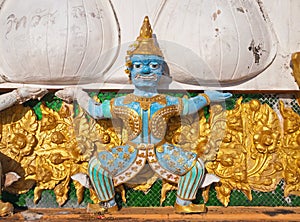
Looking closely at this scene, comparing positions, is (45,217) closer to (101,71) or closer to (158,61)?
(101,71)

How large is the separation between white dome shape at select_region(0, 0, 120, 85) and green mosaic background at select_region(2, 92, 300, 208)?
0.46ft

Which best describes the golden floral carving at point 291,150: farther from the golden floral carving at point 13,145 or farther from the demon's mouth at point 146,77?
the golden floral carving at point 13,145

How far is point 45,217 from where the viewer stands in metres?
2.53

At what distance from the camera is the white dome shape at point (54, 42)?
2.55 metres

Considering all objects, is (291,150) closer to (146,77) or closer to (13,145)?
(146,77)

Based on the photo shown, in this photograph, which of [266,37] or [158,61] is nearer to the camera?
[158,61]

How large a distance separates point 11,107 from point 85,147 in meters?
0.45

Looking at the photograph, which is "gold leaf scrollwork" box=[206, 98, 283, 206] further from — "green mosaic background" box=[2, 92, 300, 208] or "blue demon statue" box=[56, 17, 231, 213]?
"blue demon statue" box=[56, 17, 231, 213]

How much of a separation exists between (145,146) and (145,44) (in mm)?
509

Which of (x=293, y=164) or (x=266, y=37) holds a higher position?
(x=266, y=37)

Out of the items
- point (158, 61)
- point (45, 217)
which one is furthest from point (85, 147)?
point (158, 61)

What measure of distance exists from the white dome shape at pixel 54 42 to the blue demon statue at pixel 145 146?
0.13 m

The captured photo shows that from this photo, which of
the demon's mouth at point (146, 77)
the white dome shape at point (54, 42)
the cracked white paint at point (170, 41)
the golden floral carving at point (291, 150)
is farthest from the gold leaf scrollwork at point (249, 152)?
the white dome shape at point (54, 42)

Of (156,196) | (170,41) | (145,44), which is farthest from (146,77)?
(156,196)
